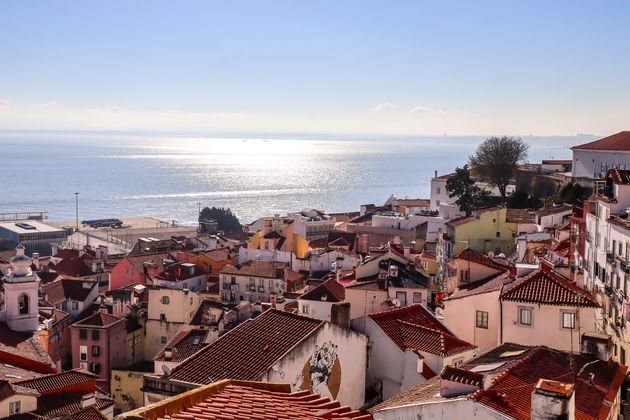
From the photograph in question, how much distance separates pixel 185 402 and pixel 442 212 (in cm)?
4931

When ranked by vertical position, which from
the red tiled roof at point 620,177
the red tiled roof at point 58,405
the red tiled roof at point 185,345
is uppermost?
the red tiled roof at point 620,177

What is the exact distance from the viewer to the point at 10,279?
27.2 meters

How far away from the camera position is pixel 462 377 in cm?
1350

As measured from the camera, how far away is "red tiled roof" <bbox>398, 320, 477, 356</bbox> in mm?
18969

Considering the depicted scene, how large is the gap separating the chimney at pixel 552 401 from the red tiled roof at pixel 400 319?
9546 millimetres

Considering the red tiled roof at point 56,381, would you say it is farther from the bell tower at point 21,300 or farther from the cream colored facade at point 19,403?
the bell tower at point 21,300

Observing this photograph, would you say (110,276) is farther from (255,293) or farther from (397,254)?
(397,254)

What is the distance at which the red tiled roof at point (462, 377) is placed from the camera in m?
13.4

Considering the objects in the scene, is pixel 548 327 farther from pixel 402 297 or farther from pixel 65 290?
pixel 65 290

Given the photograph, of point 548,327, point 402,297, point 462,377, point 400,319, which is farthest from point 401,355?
point 402,297

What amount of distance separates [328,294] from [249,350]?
12.5m

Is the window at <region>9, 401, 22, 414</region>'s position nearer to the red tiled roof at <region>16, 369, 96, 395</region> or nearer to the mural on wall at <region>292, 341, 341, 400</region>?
the red tiled roof at <region>16, 369, 96, 395</region>

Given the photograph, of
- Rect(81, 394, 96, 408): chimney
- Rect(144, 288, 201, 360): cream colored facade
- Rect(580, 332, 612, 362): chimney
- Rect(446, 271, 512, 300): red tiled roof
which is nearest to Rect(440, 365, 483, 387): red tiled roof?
Rect(580, 332, 612, 362): chimney

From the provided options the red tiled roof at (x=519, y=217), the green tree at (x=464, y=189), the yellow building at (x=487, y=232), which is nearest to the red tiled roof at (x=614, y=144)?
the green tree at (x=464, y=189)
